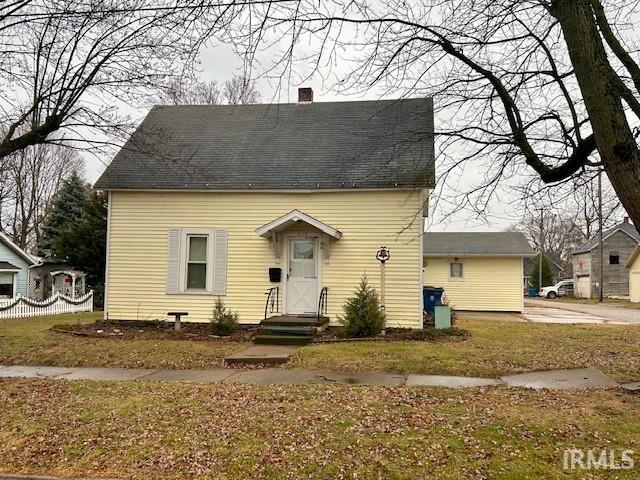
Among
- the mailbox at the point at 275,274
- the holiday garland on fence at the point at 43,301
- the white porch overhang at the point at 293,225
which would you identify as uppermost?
the white porch overhang at the point at 293,225

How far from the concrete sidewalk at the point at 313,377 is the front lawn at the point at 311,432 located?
1.96ft

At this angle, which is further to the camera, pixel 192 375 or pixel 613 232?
pixel 613 232

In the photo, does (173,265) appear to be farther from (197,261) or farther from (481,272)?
(481,272)

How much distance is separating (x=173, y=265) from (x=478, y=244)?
51.7ft

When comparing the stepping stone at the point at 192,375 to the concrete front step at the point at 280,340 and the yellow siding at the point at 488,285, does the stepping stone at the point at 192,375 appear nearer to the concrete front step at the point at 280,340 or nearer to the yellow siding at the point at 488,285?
the concrete front step at the point at 280,340

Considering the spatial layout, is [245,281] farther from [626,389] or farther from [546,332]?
[626,389]

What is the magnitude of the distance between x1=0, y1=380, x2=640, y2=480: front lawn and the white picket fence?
602 inches

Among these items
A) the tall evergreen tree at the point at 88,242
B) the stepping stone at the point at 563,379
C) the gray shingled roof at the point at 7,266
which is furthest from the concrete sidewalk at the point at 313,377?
the gray shingled roof at the point at 7,266

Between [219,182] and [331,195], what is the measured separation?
10.4 feet

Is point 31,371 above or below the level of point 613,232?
below

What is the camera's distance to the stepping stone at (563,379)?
7.47 m

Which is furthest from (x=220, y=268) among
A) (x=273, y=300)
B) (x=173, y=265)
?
(x=273, y=300)

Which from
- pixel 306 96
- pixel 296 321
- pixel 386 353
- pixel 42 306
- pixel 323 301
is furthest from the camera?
pixel 42 306

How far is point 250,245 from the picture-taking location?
14.2 meters
